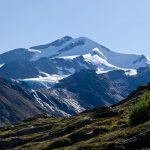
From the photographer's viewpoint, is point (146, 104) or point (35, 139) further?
point (35, 139)

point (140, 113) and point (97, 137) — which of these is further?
point (97, 137)

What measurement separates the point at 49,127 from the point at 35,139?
29.3 metres

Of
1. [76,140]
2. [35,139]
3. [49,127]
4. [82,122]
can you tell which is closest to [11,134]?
[49,127]

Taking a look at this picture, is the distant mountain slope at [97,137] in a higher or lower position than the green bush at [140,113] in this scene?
lower

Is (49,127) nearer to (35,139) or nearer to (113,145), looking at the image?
(35,139)

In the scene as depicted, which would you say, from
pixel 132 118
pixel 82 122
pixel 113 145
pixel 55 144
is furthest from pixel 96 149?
pixel 82 122

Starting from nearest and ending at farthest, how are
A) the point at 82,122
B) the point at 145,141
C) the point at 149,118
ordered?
the point at 145,141 < the point at 149,118 < the point at 82,122

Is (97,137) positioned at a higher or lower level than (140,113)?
lower

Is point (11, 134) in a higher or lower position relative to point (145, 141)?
lower

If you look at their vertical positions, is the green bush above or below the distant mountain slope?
above

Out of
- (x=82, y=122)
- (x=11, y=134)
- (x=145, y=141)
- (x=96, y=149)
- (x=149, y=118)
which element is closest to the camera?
(x=145, y=141)

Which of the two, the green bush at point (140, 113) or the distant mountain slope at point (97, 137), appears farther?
the green bush at point (140, 113)

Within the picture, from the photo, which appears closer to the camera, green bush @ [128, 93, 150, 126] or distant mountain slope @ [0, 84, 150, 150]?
distant mountain slope @ [0, 84, 150, 150]

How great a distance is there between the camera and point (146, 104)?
77312mm
